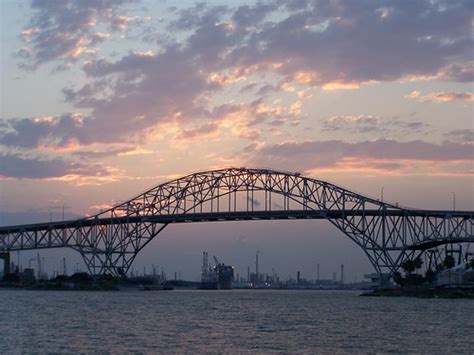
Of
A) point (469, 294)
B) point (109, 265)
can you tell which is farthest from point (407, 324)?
point (109, 265)

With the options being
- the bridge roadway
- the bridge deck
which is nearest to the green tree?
the bridge roadway

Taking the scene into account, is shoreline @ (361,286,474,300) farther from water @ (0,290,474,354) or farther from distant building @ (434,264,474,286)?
water @ (0,290,474,354)

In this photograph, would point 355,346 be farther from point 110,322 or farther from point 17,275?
point 17,275

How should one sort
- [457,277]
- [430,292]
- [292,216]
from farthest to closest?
[292,216]
[457,277]
[430,292]

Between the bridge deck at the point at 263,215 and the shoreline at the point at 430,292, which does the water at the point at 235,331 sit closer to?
the shoreline at the point at 430,292

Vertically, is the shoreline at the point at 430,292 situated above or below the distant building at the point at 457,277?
below

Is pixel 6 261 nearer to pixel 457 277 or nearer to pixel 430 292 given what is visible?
pixel 430 292

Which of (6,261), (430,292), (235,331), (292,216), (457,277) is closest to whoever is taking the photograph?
(235,331)

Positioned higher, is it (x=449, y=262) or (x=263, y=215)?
(x=263, y=215)

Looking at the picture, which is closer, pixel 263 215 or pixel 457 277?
pixel 457 277

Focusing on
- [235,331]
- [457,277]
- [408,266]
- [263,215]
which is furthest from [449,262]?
[235,331]

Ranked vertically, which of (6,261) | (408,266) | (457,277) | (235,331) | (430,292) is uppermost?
(6,261)

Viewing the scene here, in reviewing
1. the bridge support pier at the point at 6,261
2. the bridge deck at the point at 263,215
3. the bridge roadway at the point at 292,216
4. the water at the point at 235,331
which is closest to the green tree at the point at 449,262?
the bridge roadway at the point at 292,216

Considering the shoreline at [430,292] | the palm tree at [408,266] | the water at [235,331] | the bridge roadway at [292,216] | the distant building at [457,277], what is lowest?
the water at [235,331]
